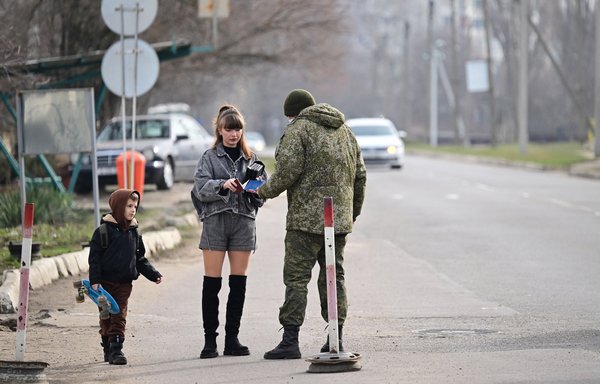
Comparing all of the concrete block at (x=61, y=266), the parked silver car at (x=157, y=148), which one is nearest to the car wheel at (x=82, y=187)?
the parked silver car at (x=157, y=148)

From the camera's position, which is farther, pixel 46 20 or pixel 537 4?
pixel 537 4

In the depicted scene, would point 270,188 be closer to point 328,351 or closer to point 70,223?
point 328,351

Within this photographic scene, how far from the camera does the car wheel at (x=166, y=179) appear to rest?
2664 cm

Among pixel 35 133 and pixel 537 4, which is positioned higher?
pixel 537 4

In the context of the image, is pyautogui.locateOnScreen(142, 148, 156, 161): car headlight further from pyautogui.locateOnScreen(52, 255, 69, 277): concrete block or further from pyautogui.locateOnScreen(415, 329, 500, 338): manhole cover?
pyautogui.locateOnScreen(415, 329, 500, 338): manhole cover

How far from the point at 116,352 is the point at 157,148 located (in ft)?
59.3

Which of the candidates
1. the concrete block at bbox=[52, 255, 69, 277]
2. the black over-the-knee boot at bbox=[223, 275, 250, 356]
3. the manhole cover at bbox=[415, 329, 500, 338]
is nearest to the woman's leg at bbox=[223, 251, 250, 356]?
the black over-the-knee boot at bbox=[223, 275, 250, 356]

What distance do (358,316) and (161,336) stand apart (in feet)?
6.00

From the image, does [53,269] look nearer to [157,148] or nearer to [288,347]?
[288,347]

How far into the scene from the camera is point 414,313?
1141cm

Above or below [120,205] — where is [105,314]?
below

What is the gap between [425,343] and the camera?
9.52m

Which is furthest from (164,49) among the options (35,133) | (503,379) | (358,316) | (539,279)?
(503,379)

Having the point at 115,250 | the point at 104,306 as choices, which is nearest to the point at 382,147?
the point at 115,250
